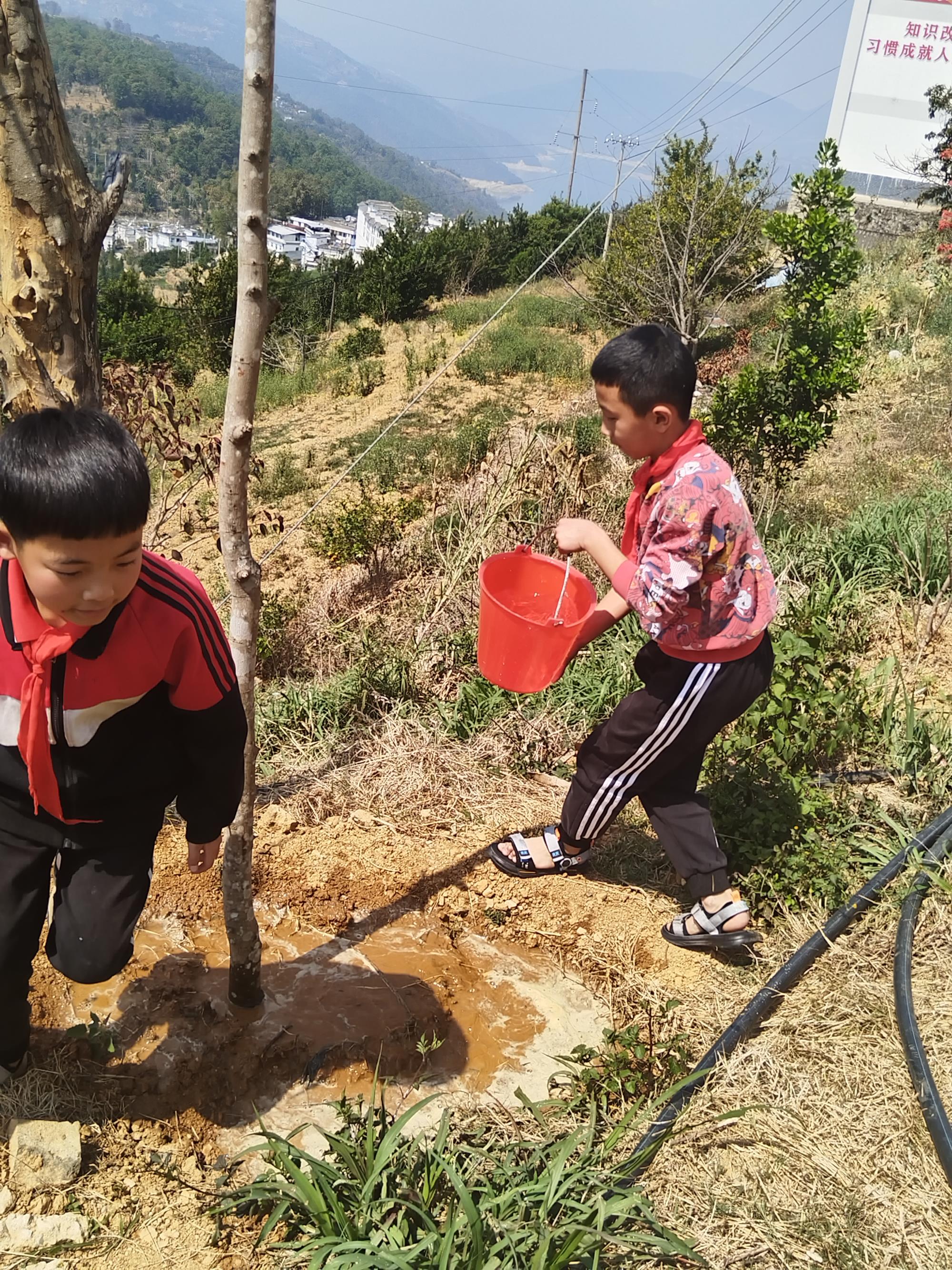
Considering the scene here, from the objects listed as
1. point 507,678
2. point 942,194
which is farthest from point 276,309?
point 942,194

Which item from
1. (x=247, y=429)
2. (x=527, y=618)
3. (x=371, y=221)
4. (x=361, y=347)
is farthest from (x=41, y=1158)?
(x=371, y=221)

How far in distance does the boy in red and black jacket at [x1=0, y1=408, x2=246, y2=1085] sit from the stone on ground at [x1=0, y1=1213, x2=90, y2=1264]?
30 centimetres

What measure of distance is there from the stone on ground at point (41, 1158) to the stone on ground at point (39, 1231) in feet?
0.16

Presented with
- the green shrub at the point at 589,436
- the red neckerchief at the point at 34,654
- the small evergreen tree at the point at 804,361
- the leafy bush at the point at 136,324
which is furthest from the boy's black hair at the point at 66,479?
the leafy bush at the point at 136,324

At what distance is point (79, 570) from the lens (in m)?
1.33

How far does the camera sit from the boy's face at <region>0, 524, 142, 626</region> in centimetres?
132

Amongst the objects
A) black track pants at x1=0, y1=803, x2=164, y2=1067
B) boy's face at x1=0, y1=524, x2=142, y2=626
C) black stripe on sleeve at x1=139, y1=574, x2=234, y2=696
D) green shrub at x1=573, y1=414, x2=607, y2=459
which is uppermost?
boy's face at x1=0, y1=524, x2=142, y2=626

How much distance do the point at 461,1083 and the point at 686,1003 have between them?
613mm

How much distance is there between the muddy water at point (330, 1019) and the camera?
2.07 metres

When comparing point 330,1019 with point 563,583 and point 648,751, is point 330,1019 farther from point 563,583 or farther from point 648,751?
point 563,583

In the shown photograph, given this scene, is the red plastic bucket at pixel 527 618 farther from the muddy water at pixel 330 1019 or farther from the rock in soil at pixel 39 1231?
the rock in soil at pixel 39 1231

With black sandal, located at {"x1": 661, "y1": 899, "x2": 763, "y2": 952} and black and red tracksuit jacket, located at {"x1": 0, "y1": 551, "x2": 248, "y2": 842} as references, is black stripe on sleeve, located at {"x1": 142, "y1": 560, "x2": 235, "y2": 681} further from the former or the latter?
black sandal, located at {"x1": 661, "y1": 899, "x2": 763, "y2": 952}

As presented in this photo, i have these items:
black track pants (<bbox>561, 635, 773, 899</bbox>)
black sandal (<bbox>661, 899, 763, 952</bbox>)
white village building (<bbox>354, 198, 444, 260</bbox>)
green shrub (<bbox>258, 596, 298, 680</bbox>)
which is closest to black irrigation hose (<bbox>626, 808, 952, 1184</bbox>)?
black sandal (<bbox>661, 899, 763, 952</bbox>)

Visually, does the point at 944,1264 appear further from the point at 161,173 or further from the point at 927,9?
the point at 161,173
